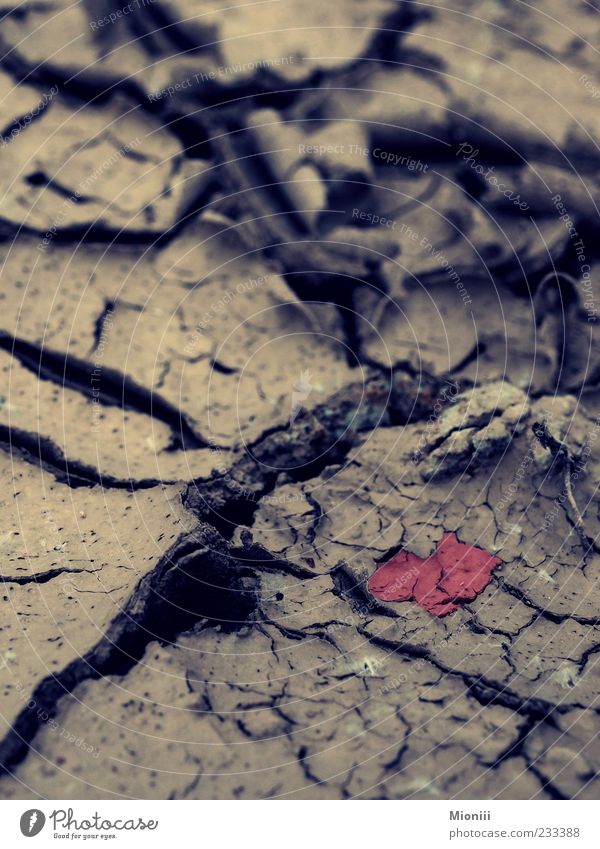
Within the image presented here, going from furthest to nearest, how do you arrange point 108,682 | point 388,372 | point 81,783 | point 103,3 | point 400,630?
point 388,372
point 103,3
point 400,630
point 108,682
point 81,783

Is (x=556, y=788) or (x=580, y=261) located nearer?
(x=556, y=788)

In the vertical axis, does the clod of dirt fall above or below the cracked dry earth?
below

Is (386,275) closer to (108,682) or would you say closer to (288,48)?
(288,48)

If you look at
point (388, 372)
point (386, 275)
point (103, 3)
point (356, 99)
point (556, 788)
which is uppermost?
point (103, 3)

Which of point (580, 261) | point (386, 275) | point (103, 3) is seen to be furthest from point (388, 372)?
point (103, 3)

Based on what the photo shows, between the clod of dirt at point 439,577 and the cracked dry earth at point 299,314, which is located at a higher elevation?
the cracked dry earth at point 299,314
